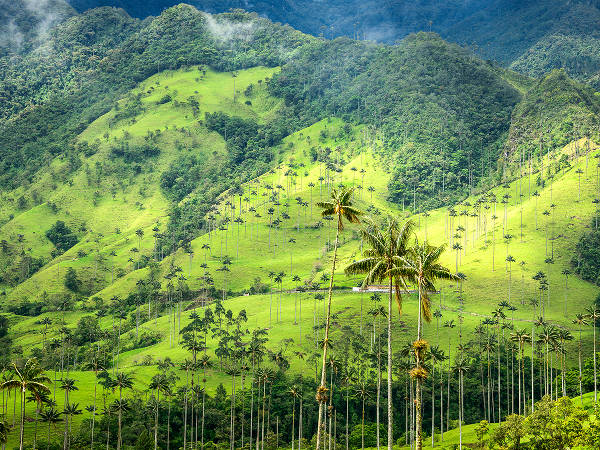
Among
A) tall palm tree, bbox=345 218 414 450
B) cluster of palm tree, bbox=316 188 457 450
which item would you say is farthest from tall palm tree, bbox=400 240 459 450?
tall palm tree, bbox=345 218 414 450

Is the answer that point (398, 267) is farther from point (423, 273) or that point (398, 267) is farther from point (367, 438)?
point (367, 438)

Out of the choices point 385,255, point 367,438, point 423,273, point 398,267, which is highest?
point 385,255

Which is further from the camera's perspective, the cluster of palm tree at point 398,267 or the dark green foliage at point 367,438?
the dark green foliage at point 367,438

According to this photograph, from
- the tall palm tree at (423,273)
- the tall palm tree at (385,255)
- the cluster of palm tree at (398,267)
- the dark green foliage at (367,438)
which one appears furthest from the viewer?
the dark green foliage at (367,438)

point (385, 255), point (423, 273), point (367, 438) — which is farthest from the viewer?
point (367, 438)

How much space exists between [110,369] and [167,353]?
16.6 metres

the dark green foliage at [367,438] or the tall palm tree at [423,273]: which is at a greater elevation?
the tall palm tree at [423,273]

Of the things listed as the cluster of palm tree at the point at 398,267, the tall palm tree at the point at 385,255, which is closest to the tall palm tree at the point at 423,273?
the cluster of palm tree at the point at 398,267

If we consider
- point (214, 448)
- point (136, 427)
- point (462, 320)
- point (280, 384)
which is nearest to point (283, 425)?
point (280, 384)

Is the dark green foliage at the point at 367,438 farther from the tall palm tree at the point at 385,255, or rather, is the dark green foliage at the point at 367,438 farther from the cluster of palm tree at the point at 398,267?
the tall palm tree at the point at 385,255

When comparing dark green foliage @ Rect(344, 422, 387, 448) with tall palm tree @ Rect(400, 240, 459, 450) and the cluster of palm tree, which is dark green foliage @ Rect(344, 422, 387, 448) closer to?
the cluster of palm tree

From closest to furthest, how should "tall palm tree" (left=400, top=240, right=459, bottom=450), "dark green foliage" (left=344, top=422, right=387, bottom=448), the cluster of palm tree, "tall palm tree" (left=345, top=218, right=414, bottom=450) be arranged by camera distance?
"tall palm tree" (left=400, top=240, right=459, bottom=450) < the cluster of palm tree < "tall palm tree" (left=345, top=218, right=414, bottom=450) < "dark green foliage" (left=344, top=422, right=387, bottom=448)

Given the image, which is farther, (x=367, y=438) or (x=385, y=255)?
(x=367, y=438)

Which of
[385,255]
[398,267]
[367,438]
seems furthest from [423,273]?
[367,438]
